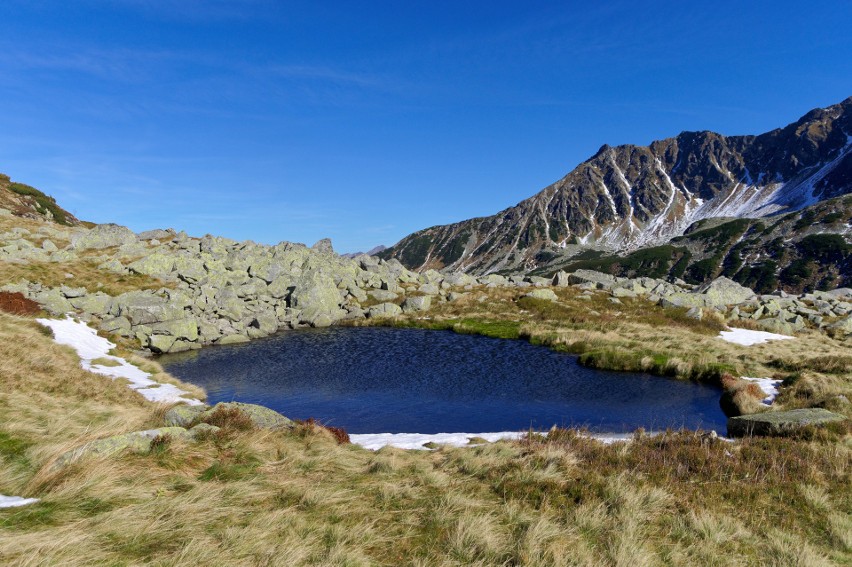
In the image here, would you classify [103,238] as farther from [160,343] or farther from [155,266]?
[160,343]

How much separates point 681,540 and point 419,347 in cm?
3973

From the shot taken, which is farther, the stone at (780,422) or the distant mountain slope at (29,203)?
the distant mountain slope at (29,203)

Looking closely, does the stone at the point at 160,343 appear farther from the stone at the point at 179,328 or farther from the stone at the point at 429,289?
the stone at the point at 429,289

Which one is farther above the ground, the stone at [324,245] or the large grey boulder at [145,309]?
the stone at [324,245]

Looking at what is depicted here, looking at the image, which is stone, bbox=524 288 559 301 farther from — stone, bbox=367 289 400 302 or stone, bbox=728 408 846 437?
stone, bbox=728 408 846 437

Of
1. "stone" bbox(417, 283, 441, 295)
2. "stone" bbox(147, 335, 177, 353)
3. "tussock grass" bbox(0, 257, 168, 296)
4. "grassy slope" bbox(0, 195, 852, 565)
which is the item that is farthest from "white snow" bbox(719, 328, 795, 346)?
"tussock grass" bbox(0, 257, 168, 296)

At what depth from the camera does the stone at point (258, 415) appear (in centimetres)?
1503

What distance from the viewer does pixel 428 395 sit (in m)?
30.4

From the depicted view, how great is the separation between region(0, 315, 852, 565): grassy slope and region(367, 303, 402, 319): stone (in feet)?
165

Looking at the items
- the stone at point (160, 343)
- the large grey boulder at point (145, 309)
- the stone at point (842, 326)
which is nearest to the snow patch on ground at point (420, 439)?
the stone at point (160, 343)

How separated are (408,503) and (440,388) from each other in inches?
906

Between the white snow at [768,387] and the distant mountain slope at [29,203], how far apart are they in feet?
352

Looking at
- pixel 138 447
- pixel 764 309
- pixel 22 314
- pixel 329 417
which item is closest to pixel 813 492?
pixel 138 447

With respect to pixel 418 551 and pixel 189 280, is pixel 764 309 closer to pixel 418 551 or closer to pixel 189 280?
pixel 418 551
